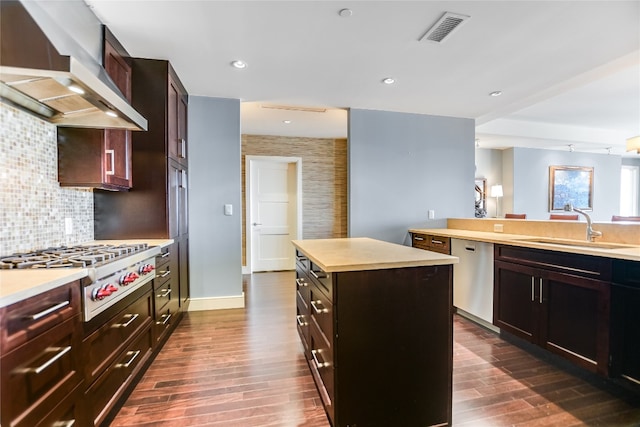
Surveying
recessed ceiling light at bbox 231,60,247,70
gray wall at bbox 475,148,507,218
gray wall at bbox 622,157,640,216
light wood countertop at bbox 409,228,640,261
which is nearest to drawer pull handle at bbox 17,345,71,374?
recessed ceiling light at bbox 231,60,247,70

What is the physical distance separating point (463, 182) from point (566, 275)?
2.31m

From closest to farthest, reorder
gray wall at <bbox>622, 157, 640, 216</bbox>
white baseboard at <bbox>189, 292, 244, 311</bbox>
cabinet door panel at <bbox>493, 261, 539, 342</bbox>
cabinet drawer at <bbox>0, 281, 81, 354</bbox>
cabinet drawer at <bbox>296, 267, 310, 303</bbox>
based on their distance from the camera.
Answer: cabinet drawer at <bbox>0, 281, 81, 354</bbox> → cabinet drawer at <bbox>296, 267, 310, 303</bbox> → cabinet door panel at <bbox>493, 261, 539, 342</bbox> → white baseboard at <bbox>189, 292, 244, 311</bbox> → gray wall at <bbox>622, 157, 640, 216</bbox>

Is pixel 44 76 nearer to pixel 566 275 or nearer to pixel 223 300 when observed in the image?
pixel 223 300

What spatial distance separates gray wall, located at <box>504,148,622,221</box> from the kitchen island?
19.8 feet

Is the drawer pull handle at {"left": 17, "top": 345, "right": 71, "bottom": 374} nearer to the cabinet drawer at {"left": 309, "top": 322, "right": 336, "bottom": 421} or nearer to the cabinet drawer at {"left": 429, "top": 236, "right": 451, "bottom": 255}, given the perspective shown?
the cabinet drawer at {"left": 309, "top": 322, "right": 336, "bottom": 421}

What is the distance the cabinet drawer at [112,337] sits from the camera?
134 centimetres

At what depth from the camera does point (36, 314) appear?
41.2 inches

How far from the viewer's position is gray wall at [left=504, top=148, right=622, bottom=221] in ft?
20.8

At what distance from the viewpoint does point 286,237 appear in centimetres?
555

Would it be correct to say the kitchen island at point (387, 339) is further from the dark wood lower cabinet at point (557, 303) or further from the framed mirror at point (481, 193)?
the framed mirror at point (481, 193)

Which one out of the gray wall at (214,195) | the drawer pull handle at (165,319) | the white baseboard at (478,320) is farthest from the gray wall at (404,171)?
the drawer pull handle at (165,319)

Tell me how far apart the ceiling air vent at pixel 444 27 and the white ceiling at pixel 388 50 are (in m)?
0.05

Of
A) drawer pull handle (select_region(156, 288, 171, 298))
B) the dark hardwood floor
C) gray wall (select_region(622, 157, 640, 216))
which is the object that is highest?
gray wall (select_region(622, 157, 640, 216))

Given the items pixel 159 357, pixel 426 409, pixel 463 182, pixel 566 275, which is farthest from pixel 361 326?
pixel 463 182
